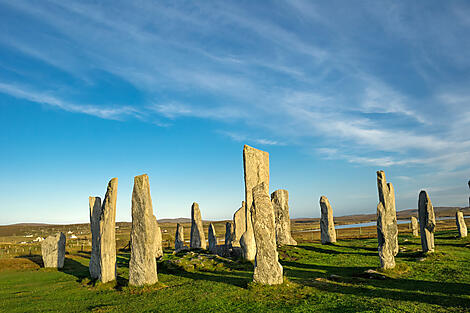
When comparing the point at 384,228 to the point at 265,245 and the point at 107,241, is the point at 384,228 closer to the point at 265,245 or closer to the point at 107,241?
the point at 265,245

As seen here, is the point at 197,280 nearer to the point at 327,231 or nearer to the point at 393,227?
the point at 393,227

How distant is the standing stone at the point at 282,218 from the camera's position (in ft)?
88.6

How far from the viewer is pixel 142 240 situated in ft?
45.6

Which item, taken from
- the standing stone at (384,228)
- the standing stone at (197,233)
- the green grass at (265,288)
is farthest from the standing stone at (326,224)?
the standing stone at (197,233)

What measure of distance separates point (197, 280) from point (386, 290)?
28.3 ft

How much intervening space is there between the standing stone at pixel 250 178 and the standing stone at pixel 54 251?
13659 millimetres

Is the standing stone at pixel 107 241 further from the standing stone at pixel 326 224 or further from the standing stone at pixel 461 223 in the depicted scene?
the standing stone at pixel 461 223

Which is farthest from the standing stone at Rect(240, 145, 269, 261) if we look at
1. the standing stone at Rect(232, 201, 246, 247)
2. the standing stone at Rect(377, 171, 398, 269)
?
the standing stone at Rect(377, 171, 398, 269)

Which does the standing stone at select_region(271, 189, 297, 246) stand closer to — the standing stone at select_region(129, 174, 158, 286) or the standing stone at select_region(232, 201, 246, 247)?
the standing stone at select_region(232, 201, 246, 247)

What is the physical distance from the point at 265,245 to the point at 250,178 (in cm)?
759

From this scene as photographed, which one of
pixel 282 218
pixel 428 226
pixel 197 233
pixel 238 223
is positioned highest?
pixel 238 223

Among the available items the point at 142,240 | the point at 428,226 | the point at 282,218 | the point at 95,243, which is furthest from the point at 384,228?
the point at 95,243

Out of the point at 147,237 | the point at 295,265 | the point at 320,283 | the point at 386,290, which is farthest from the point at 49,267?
the point at 386,290

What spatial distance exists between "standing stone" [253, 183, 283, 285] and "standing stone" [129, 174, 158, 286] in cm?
495
